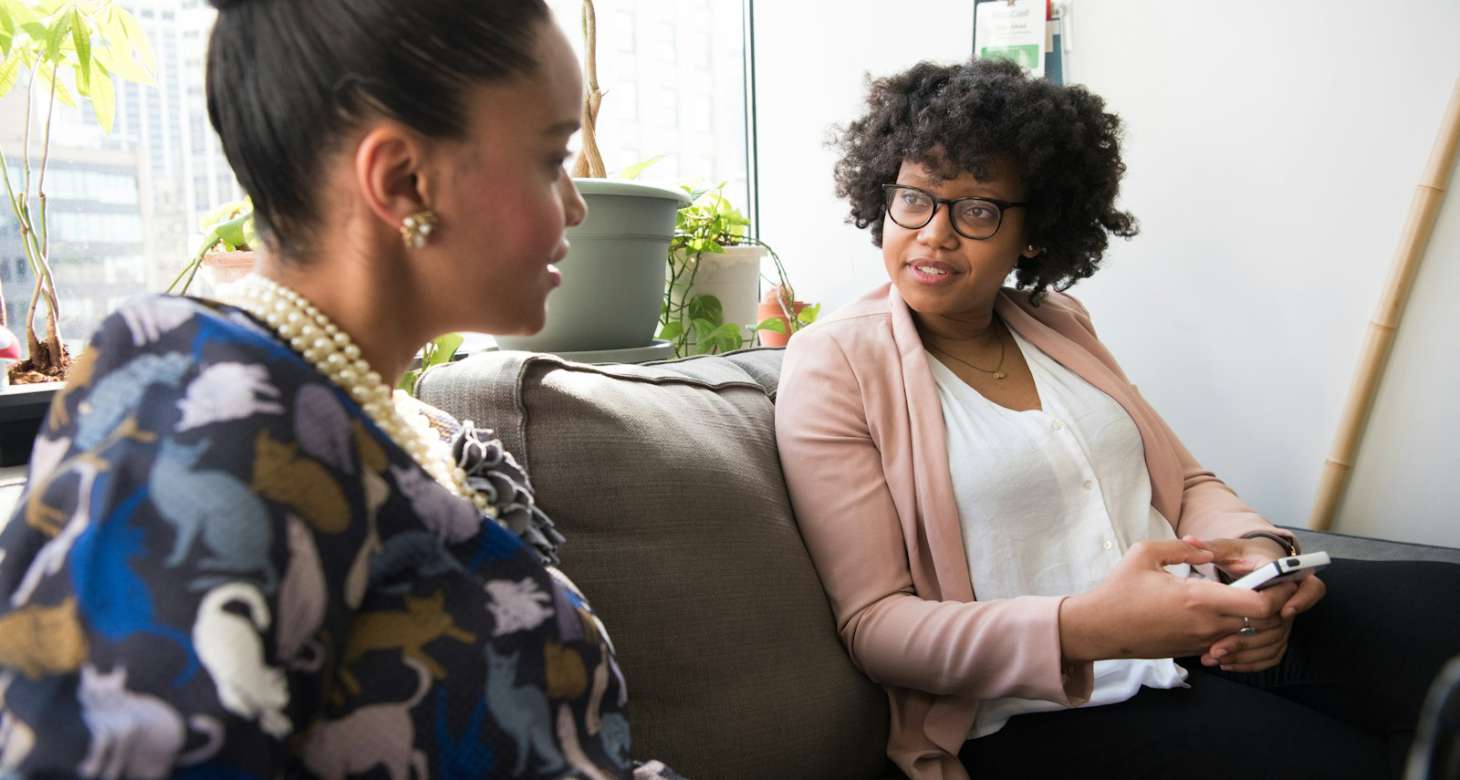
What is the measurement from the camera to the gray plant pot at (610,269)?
141cm

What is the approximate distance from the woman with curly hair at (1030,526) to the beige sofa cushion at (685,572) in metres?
0.06

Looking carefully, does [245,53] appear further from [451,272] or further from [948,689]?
[948,689]

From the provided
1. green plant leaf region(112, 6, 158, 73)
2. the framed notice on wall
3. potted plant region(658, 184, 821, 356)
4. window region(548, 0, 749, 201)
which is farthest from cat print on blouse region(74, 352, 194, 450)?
the framed notice on wall

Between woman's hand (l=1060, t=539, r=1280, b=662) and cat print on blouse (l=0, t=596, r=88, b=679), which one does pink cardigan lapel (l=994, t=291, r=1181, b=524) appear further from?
cat print on blouse (l=0, t=596, r=88, b=679)

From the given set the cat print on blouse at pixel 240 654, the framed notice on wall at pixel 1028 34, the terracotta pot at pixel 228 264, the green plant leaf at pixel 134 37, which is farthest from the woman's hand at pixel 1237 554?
the green plant leaf at pixel 134 37

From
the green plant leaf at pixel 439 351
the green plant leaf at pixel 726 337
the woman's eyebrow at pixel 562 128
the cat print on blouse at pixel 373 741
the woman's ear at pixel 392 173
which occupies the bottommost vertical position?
the green plant leaf at pixel 726 337

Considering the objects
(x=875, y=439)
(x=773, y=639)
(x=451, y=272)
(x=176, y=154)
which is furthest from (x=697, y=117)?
(x=451, y=272)

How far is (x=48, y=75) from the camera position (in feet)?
3.96

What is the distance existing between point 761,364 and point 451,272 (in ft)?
2.71

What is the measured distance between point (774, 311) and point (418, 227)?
1.56 m

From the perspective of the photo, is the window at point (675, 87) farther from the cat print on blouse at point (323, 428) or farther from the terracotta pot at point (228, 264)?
the cat print on blouse at point (323, 428)

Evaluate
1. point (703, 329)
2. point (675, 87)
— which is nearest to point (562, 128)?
point (703, 329)

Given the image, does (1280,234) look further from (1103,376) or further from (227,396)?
(227,396)

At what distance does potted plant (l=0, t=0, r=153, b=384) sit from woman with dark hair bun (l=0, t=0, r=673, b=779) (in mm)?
695
